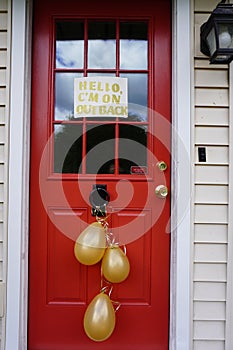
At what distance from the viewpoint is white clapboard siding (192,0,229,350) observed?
186 cm

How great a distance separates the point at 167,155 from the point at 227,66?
634mm

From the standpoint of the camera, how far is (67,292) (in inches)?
77.5

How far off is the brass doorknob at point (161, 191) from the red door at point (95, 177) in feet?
0.08

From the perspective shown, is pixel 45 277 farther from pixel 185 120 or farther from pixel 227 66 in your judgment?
pixel 227 66

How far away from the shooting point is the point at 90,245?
5.78 feet

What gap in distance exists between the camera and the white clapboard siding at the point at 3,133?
1.85 metres

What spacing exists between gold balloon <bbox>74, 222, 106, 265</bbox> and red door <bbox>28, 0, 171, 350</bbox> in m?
0.16

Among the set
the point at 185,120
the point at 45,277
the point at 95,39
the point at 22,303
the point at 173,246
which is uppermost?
the point at 95,39

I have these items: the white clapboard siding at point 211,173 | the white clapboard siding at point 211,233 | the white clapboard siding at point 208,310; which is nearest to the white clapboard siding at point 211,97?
the white clapboard siding at point 211,173

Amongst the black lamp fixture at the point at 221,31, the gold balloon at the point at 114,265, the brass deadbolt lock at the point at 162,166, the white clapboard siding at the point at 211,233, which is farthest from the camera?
the brass deadbolt lock at the point at 162,166

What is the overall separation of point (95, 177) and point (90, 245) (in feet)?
1.42

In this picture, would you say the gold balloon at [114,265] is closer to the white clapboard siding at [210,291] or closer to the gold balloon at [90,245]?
the gold balloon at [90,245]

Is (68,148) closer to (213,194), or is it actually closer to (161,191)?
(161,191)

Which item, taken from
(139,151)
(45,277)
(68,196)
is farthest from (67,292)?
(139,151)
